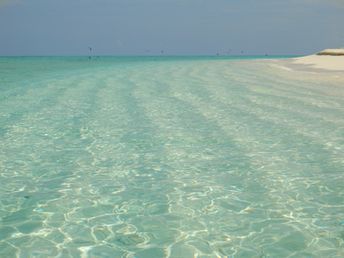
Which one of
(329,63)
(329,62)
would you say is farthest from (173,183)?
(329,62)

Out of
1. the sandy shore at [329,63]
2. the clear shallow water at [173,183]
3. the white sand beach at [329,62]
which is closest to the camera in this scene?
the clear shallow water at [173,183]

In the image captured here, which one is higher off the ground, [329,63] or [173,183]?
[329,63]

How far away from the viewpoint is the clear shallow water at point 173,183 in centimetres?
465

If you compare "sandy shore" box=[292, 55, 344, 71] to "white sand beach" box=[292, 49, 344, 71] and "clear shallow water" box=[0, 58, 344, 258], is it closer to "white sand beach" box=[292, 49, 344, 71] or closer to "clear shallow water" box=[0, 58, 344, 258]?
"white sand beach" box=[292, 49, 344, 71]

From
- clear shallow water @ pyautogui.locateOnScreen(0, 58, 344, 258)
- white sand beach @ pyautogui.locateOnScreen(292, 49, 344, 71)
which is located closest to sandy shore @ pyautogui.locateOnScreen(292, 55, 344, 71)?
white sand beach @ pyautogui.locateOnScreen(292, 49, 344, 71)

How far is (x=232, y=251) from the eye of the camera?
440 centimetres

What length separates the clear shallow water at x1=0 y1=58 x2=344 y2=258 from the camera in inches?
183

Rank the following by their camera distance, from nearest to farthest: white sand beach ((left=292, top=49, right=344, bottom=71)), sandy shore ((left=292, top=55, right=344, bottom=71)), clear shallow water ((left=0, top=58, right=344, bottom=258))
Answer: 1. clear shallow water ((left=0, top=58, right=344, bottom=258))
2. sandy shore ((left=292, top=55, right=344, bottom=71))
3. white sand beach ((left=292, top=49, right=344, bottom=71))

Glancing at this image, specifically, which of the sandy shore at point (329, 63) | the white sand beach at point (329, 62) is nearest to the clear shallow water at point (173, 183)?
the sandy shore at point (329, 63)

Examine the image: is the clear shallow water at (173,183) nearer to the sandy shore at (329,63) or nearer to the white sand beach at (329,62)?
the sandy shore at (329,63)

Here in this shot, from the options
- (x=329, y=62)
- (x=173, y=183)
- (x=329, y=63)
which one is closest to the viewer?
(x=173, y=183)

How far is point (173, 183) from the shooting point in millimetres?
6617

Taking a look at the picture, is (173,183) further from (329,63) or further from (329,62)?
(329,62)

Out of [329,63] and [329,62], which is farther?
[329,62]
